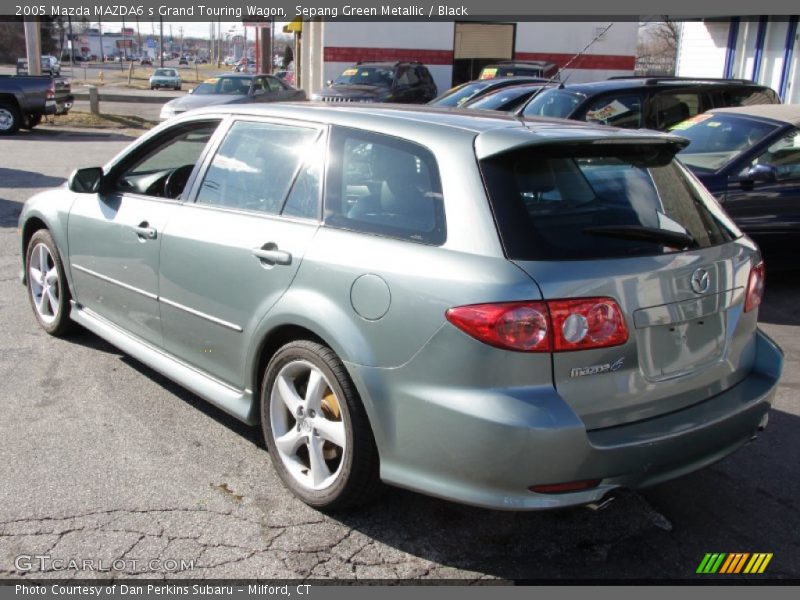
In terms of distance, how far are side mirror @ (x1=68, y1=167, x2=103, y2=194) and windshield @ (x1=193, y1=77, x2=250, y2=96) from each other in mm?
18125

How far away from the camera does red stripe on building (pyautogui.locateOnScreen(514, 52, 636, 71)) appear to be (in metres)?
32.4

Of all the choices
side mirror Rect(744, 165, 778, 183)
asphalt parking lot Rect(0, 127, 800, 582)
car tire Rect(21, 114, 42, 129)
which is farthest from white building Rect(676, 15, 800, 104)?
car tire Rect(21, 114, 42, 129)

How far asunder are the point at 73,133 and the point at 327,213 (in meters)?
20.2

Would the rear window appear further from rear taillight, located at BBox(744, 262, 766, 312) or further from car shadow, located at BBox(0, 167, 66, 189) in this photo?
car shadow, located at BBox(0, 167, 66, 189)

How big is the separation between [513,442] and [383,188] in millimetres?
1204

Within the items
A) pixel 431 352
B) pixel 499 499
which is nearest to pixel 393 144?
pixel 431 352

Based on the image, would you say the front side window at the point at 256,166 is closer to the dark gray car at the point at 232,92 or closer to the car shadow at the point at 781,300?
the car shadow at the point at 781,300

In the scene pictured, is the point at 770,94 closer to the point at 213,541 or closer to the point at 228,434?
the point at 228,434

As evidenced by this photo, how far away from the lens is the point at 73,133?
70.3 feet

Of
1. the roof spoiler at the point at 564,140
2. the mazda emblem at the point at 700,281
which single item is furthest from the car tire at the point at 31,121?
the mazda emblem at the point at 700,281

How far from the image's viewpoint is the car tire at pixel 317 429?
10.5ft

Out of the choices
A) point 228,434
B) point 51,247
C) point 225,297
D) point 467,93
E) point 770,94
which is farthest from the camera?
point 467,93

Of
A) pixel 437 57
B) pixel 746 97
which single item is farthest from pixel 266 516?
pixel 437 57

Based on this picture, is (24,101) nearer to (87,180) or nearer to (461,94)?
(461,94)
